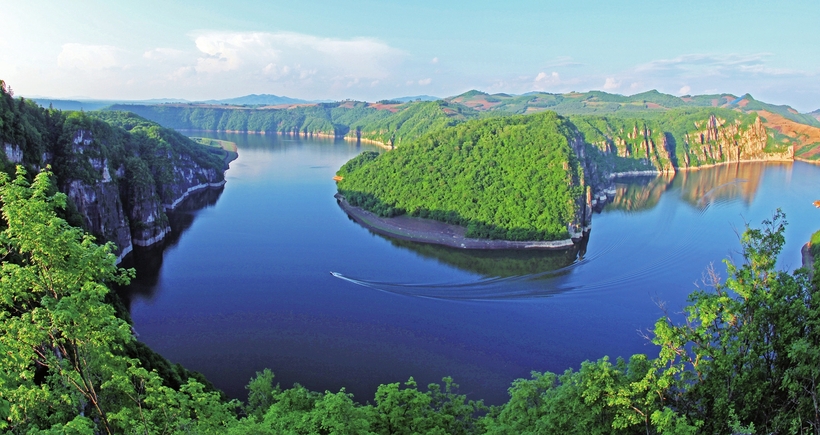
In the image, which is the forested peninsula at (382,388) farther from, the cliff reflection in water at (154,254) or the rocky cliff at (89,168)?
the rocky cliff at (89,168)

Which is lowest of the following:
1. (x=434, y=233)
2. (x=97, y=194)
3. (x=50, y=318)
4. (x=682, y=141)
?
(x=434, y=233)

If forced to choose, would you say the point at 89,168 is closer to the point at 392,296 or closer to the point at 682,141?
the point at 392,296

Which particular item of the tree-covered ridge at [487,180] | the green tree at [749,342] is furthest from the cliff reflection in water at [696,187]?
the green tree at [749,342]

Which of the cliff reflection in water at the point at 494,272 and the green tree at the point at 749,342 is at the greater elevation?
the green tree at the point at 749,342

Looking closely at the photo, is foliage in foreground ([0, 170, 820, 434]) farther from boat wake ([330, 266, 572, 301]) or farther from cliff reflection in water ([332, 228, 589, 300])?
cliff reflection in water ([332, 228, 589, 300])

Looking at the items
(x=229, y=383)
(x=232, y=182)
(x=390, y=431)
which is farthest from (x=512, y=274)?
(x=232, y=182)

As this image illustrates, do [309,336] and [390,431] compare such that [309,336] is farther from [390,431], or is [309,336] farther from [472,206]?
[472,206]

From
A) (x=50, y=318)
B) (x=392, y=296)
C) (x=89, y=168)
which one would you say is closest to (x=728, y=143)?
(x=392, y=296)
